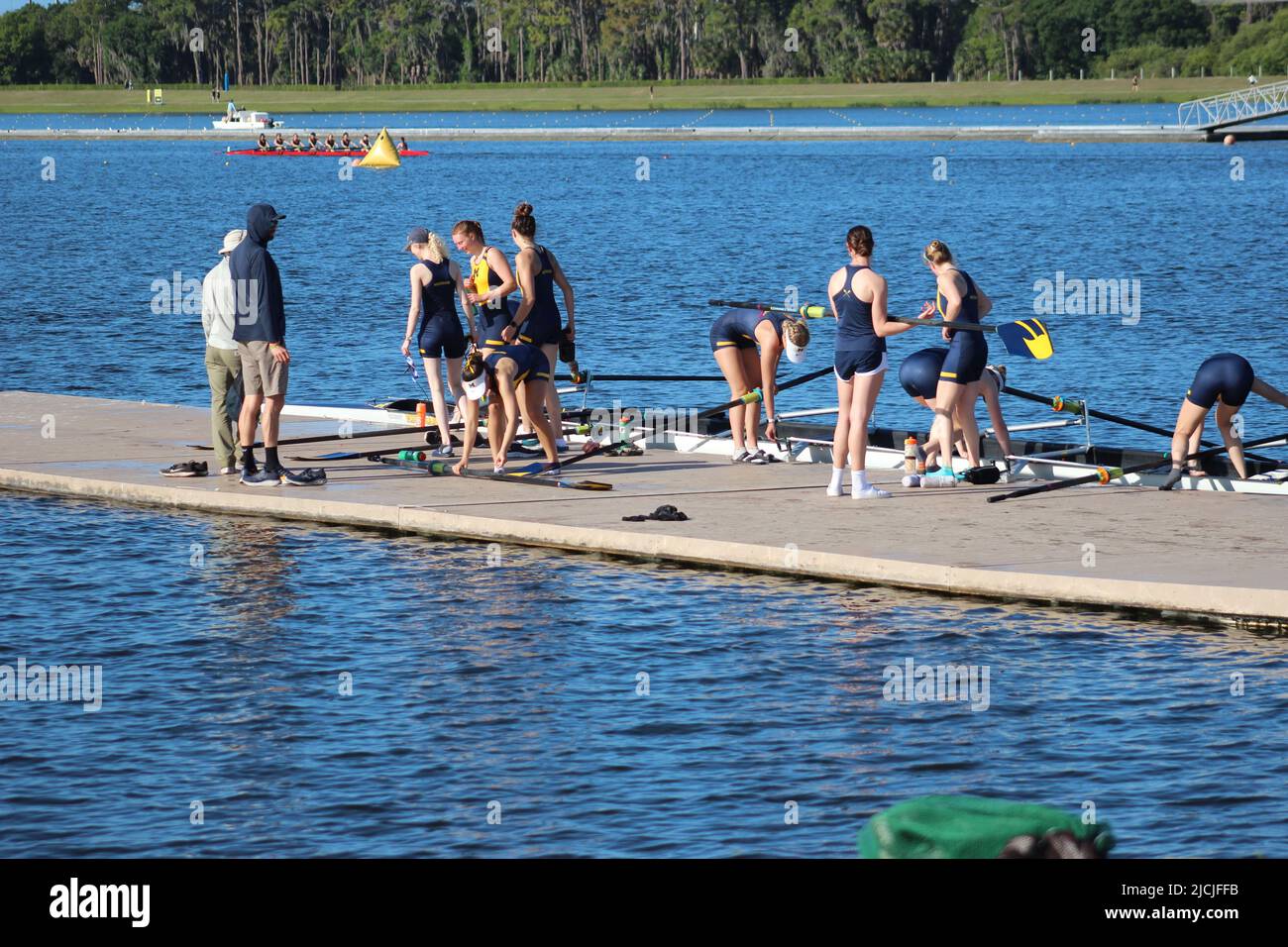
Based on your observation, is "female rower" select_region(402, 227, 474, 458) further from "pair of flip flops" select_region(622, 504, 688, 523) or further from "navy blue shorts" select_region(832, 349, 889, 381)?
"navy blue shorts" select_region(832, 349, 889, 381)

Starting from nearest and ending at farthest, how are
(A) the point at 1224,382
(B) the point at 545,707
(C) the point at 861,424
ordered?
1. (B) the point at 545,707
2. (C) the point at 861,424
3. (A) the point at 1224,382

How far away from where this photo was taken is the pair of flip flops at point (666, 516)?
15.2 m

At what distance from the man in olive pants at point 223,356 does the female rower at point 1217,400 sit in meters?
7.71

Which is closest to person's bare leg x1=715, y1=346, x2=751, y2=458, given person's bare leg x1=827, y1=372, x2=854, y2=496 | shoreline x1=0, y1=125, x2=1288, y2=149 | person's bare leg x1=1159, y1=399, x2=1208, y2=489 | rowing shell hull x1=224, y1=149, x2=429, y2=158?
person's bare leg x1=827, y1=372, x2=854, y2=496

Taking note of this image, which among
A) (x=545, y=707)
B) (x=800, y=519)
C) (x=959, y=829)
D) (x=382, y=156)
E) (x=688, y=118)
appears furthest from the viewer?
(x=688, y=118)

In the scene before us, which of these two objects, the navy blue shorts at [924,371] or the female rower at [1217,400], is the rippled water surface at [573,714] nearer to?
the navy blue shorts at [924,371]

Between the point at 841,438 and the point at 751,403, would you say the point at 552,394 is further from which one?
the point at 841,438

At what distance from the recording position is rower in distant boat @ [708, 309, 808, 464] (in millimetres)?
17203

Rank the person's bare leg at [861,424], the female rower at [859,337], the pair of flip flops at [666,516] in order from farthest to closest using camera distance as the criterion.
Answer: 1. the person's bare leg at [861,424]
2. the pair of flip flops at [666,516]
3. the female rower at [859,337]

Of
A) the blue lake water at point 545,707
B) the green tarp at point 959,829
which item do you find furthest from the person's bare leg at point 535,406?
the green tarp at point 959,829

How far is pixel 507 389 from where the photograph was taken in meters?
16.1

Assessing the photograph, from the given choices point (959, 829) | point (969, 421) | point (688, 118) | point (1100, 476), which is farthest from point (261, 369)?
point (688, 118)

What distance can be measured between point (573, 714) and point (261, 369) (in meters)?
5.62

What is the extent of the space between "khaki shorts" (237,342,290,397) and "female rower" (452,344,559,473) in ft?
4.96
